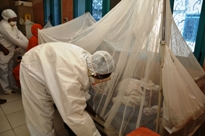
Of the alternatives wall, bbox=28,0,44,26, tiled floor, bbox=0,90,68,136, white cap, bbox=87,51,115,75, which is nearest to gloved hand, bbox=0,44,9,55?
tiled floor, bbox=0,90,68,136

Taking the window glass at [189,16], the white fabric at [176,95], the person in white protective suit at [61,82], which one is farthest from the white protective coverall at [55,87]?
the window glass at [189,16]

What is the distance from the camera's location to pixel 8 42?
2.55 meters

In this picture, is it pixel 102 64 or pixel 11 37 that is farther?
pixel 11 37

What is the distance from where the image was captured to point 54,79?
1.09 m

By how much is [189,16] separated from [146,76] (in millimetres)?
1034

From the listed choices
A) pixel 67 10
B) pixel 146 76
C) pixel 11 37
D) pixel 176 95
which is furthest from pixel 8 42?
pixel 176 95

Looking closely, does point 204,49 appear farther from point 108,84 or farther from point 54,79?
point 54,79

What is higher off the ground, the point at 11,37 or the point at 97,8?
the point at 97,8

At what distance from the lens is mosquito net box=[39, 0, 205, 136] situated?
98 centimetres

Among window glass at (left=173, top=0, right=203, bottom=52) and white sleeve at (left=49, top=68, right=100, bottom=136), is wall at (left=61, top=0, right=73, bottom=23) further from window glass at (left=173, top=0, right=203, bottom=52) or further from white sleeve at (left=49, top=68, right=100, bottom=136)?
white sleeve at (left=49, top=68, right=100, bottom=136)

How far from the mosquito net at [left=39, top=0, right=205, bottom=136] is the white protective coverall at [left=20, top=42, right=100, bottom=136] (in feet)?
0.71

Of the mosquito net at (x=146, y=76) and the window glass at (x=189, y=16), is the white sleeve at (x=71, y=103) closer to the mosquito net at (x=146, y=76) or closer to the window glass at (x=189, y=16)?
the mosquito net at (x=146, y=76)

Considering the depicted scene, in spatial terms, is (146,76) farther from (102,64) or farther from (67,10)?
(67,10)

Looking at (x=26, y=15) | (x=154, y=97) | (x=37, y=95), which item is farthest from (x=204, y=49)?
(x=26, y=15)
